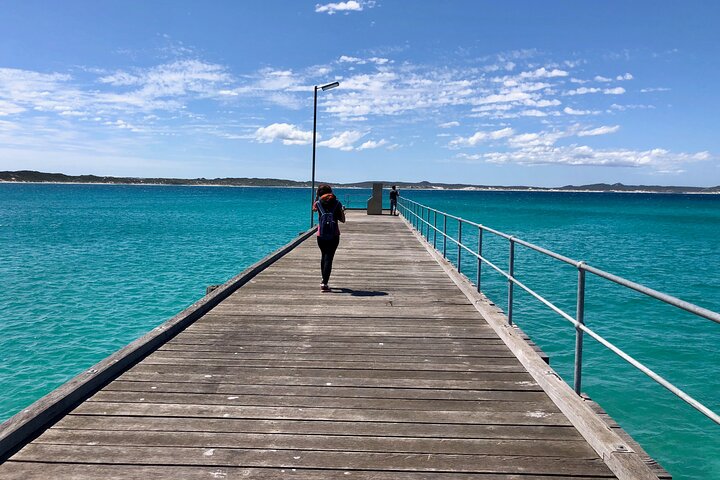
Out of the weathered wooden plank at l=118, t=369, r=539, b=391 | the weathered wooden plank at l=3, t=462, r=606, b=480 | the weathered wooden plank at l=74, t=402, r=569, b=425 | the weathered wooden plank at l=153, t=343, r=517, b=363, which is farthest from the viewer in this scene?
the weathered wooden plank at l=153, t=343, r=517, b=363

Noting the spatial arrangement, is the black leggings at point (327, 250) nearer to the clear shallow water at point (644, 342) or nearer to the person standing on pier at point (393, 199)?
the clear shallow water at point (644, 342)

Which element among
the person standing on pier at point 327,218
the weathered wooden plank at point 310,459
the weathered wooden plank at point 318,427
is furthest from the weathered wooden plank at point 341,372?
the person standing on pier at point 327,218

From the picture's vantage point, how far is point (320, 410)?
150 inches

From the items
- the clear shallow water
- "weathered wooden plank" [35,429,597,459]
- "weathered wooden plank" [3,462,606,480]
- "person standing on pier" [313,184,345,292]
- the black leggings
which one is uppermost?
"person standing on pier" [313,184,345,292]

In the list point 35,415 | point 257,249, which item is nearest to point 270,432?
point 35,415

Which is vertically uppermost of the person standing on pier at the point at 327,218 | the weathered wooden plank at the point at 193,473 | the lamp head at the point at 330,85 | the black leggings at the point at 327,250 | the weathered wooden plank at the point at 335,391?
the lamp head at the point at 330,85

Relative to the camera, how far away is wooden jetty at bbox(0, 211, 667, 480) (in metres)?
3.06

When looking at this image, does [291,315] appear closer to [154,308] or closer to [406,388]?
[406,388]

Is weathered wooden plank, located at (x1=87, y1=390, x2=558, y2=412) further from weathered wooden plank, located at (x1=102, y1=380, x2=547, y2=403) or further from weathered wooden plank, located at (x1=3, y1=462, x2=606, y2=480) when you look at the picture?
weathered wooden plank, located at (x1=3, y1=462, x2=606, y2=480)

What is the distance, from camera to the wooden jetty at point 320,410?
3.06m

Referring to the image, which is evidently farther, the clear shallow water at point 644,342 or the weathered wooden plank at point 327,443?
the clear shallow water at point 644,342

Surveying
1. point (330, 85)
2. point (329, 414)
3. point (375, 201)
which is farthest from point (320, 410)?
point (375, 201)

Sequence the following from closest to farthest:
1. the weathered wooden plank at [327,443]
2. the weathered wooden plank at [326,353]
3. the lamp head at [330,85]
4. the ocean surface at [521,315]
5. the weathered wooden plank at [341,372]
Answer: the weathered wooden plank at [327,443] → the weathered wooden plank at [341,372] → the weathered wooden plank at [326,353] → the ocean surface at [521,315] → the lamp head at [330,85]

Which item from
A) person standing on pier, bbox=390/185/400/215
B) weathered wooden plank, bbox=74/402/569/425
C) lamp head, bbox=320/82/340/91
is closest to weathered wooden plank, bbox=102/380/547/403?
weathered wooden plank, bbox=74/402/569/425
